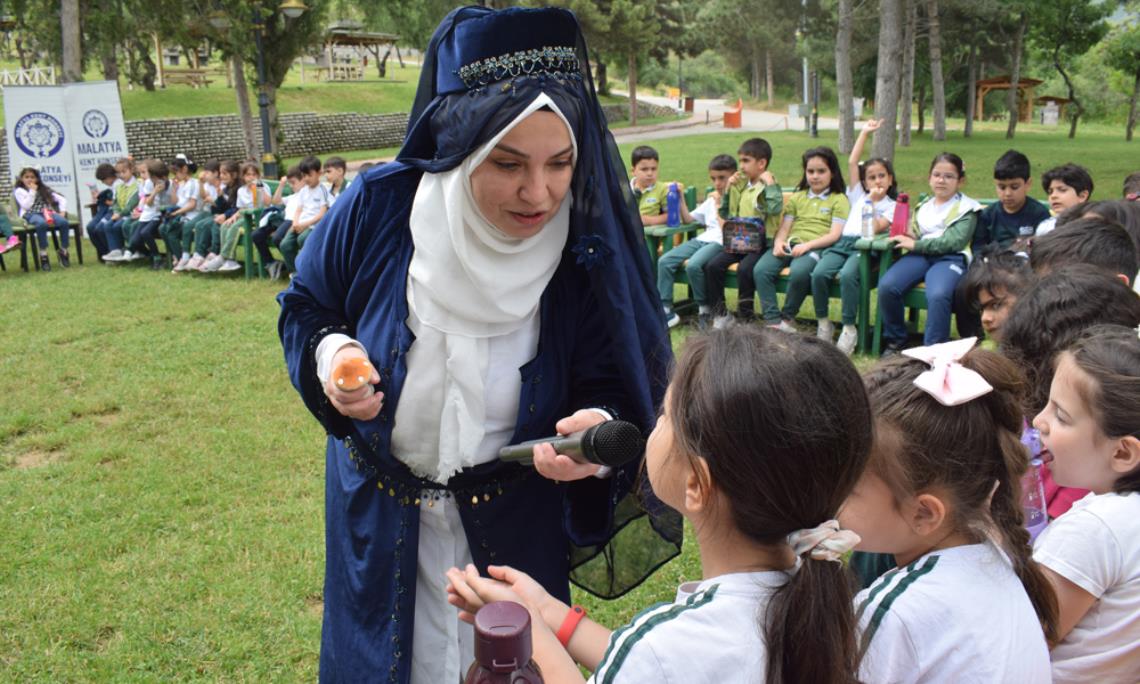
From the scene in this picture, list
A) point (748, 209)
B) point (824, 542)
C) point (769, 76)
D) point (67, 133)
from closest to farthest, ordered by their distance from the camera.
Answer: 1. point (824, 542)
2. point (748, 209)
3. point (67, 133)
4. point (769, 76)

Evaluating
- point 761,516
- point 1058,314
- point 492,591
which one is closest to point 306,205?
point 1058,314

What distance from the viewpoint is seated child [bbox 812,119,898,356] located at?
21.6 feet

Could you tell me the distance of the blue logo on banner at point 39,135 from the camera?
42.8 feet

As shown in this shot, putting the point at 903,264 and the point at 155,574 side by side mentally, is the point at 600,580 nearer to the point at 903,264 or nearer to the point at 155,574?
the point at 155,574

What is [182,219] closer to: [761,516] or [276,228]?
[276,228]

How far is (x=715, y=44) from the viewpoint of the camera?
4150cm

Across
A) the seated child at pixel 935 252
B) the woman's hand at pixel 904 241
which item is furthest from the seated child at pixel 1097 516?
the woman's hand at pixel 904 241

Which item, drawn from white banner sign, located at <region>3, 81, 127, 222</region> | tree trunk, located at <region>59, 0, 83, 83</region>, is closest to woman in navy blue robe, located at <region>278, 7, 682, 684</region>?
white banner sign, located at <region>3, 81, 127, 222</region>

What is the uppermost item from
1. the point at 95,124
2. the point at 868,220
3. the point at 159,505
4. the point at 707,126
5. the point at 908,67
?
the point at 908,67

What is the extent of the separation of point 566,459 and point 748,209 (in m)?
5.87

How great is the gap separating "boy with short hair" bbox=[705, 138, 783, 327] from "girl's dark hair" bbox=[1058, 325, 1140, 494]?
510 centimetres

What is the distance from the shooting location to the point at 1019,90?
3588cm

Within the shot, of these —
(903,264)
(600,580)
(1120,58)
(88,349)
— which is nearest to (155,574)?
(600,580)

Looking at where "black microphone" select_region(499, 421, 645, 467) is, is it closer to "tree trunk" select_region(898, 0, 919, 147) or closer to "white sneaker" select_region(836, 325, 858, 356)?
"white sneaker" select_region(836, 325, 858, 356)
